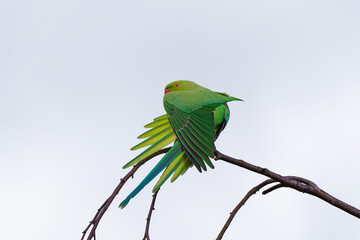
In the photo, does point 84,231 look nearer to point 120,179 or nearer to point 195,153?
point 120,179

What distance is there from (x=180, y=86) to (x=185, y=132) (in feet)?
2.93

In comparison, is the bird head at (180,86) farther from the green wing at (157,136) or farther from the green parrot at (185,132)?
the green wing at (157,136)

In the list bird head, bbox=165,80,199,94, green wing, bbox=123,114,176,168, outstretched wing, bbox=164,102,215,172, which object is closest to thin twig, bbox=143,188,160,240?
green wing, bbox=123,114,176,168

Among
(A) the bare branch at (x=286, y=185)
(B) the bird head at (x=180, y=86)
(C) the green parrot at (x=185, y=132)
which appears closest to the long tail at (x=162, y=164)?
(C) the green parrot at (x=185, y=132)

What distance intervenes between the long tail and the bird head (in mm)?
853

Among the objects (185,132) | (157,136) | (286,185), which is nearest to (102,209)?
(185,132)

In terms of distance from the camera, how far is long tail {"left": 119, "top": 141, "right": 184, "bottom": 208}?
7.59ft

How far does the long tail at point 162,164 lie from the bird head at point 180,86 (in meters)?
0.85

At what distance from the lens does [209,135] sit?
2.46 m

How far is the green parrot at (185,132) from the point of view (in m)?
2.37

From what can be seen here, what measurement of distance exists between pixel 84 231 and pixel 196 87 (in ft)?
5.00

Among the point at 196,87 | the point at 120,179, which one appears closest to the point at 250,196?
the point at 120,179

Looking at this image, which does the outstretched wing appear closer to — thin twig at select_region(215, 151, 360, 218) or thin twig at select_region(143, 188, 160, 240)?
thin twig at select_region(215, 151, 360, 218)

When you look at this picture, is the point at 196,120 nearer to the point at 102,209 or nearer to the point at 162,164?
the point at 162,164
